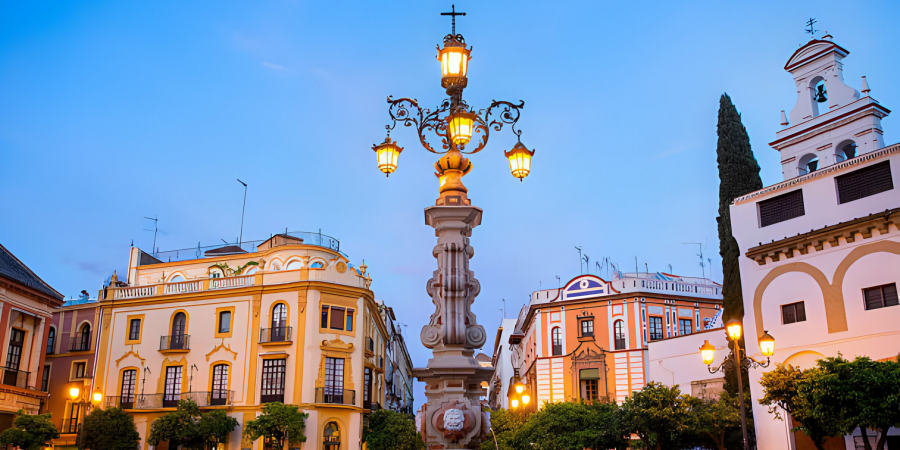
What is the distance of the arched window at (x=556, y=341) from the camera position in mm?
42875

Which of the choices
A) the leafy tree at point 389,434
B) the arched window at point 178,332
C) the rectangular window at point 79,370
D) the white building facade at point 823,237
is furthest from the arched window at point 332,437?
the white building facade at point 823,237

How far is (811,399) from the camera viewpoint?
1795 centimetres

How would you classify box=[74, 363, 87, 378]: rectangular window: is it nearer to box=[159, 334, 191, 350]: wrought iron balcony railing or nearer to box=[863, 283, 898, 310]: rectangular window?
box=[159, 334, 191, 350]: wrought iron balcony railing

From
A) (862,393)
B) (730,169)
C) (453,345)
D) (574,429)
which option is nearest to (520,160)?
(453,345)

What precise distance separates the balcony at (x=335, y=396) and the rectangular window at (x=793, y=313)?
72.6ft

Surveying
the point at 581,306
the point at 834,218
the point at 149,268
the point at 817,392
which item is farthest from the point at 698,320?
the point at 149,268

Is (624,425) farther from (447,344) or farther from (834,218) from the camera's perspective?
(447,344)

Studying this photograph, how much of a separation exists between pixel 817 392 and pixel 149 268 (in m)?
38.7

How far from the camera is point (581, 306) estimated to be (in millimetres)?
42781

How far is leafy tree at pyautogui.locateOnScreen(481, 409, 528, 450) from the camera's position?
33441mm

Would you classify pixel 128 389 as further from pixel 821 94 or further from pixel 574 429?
pixel 821 94

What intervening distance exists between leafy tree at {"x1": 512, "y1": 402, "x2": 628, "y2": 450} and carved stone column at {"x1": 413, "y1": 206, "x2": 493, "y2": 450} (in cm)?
1943

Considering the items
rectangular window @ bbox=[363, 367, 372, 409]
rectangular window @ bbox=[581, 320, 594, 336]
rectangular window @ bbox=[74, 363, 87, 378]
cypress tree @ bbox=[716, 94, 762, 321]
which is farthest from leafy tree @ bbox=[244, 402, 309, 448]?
cypress tree @ bbox=[716, 94, 762, 321]

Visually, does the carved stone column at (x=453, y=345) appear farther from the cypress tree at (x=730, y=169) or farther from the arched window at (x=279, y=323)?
the arched window at (x=279, y=323)
